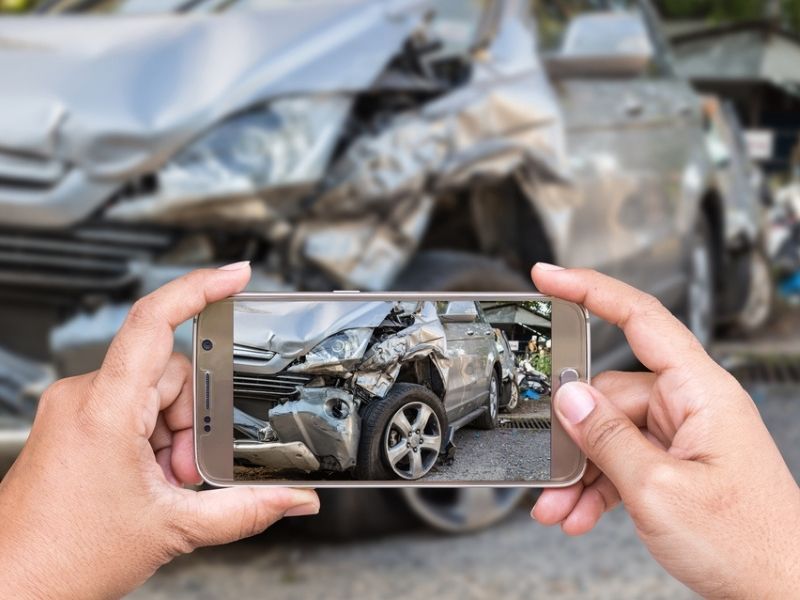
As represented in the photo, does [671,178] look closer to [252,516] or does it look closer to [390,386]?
[390,386]

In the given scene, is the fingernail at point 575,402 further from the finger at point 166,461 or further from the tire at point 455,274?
the tire at point 455,274

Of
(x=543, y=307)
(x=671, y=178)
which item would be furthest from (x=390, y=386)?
(x=671, y=178)

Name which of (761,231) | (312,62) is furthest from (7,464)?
(761,231)

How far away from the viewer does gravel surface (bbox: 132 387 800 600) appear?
9.35ft

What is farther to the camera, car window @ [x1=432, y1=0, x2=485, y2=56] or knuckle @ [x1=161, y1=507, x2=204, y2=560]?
car window @ [x1=432, y1=0, x2=485, y2=56]

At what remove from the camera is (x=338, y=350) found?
4.85 ft

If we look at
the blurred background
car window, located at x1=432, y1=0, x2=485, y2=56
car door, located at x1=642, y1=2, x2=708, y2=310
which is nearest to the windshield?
the blurred background

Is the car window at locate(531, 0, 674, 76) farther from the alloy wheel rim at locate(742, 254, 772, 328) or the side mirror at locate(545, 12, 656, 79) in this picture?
the alloy wheel rim at locate(742, 254, 772, 328)

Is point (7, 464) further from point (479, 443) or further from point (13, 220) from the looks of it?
point (479, 443)

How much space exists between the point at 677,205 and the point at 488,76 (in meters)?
1.47

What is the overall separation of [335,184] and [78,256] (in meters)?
0.67

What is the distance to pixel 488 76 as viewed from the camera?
318 centimetres

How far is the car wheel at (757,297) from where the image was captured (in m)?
6.09

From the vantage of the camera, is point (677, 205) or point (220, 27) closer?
point (220, 27)
